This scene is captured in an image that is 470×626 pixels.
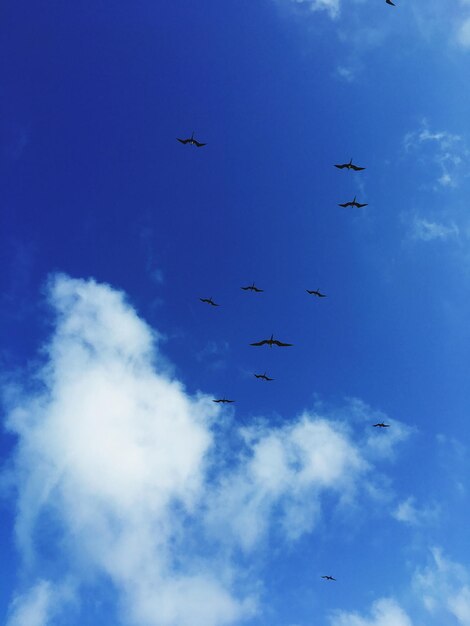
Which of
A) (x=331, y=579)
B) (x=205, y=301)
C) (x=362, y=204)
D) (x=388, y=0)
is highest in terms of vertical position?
(x=388, y=0)

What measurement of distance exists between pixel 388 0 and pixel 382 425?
60.7 m

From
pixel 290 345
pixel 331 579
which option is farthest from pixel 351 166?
pixel 331 579

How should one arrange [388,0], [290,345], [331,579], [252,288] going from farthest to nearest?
1. [331,579]
2. [252,288]
3. [290,345]
4. [388,0]

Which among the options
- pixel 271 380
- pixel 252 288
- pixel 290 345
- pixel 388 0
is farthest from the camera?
pixel 271 380

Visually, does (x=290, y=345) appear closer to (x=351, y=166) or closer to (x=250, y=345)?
(x=250, y=345)

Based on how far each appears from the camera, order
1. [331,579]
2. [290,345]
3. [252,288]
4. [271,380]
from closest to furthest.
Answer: [290,345]
[252,288]
[271,380]
[331,579]

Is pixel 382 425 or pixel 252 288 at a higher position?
pixel 252 288

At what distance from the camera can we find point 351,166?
65.5 m

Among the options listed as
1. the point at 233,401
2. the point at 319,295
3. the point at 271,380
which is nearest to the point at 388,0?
the point at 319,295

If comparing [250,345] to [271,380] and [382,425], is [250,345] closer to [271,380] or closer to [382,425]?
[271,380]

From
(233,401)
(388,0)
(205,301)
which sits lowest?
(233,401)

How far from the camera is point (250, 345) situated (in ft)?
209

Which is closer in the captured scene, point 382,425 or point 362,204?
point 362,204

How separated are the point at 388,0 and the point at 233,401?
192 ft
